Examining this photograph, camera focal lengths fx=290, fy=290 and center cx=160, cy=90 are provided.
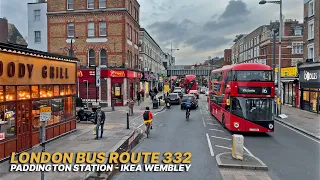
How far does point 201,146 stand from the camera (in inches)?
554

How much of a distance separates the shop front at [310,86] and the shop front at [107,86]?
65.6 ft

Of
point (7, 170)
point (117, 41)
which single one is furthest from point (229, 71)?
point (117, 41)

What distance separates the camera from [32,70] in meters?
12.7

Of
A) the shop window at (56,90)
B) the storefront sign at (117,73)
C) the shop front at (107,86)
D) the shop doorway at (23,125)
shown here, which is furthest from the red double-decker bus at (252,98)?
the shop front at (107,86)

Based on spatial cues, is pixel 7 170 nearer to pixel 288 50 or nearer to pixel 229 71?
pixel 229 71

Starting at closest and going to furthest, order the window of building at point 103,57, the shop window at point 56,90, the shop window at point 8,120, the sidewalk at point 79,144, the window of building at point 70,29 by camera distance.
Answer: the sidewalk at point 79,144 < the shop window at point 8,120 < the shop window at point 56,90 < the window of building at point 103,57 < the window of building at point 70,29

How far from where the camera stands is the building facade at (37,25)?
39.7m

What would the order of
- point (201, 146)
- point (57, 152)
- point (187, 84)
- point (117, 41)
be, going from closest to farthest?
1. point (57, 152)
2. point (201, 146)
3. point (117, 41)
4. point (187, 84)

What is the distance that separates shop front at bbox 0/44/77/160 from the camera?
11.0 meters

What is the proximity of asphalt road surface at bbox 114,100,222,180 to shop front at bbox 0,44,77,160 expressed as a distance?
185 inches

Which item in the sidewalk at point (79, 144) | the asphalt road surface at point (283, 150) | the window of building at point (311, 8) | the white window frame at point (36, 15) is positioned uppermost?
the white window frame at point (36, 15)

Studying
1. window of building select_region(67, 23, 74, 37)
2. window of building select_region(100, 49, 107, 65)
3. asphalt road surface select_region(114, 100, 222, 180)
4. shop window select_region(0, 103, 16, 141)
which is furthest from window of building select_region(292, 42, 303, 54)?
shop window select_region(0, 103, 16, 141)

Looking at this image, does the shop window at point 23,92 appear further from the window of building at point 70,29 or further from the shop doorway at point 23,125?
the window of building at point 70,29

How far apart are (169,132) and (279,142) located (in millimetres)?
6295
